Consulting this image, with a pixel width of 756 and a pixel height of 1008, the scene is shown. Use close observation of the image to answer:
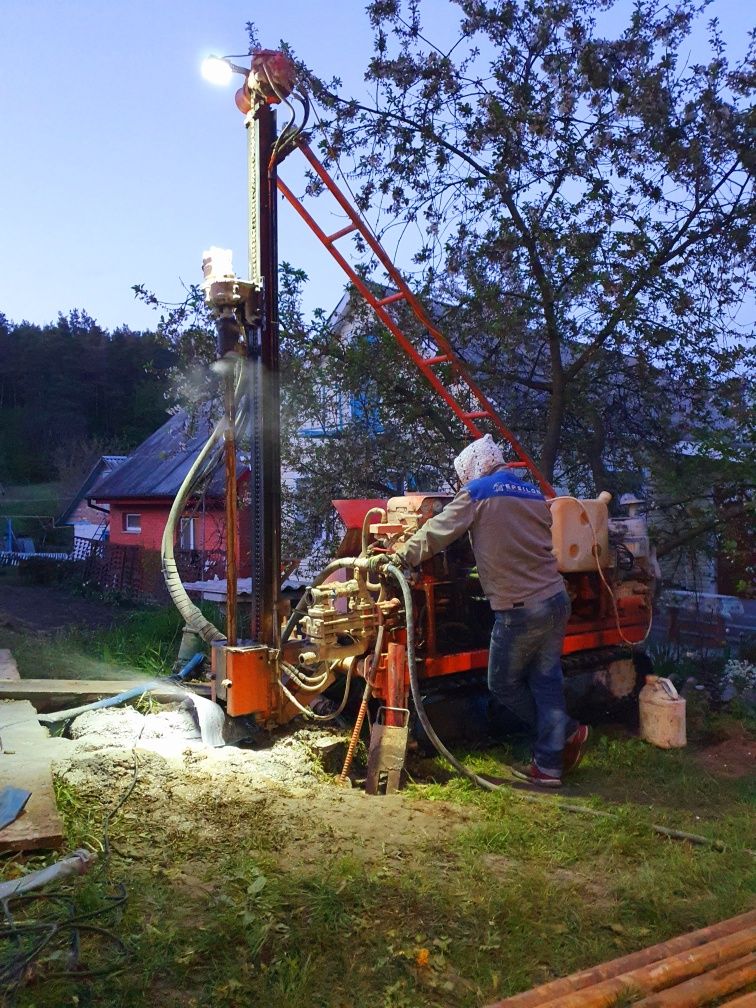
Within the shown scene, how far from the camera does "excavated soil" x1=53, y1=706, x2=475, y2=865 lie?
4.21 metres

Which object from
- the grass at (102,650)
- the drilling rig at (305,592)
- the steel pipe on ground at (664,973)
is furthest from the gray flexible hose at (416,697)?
the grass at (102,650)

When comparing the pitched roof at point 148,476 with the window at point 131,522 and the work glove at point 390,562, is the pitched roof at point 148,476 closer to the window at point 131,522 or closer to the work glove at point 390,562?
the window at point 131,522

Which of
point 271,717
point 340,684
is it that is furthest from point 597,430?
point 271,717

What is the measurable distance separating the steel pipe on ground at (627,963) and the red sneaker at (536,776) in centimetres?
204

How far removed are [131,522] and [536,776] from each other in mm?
23890

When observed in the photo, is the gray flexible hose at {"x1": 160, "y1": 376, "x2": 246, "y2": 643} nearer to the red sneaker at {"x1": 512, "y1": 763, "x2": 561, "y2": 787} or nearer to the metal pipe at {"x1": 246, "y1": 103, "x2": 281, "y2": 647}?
the metal pipe at {"x1": 246, "y1": 103, "x2": 281, "y2": 647}

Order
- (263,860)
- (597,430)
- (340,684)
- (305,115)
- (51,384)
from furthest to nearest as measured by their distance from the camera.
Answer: (51,384)
(597,430)
(340,684)
(305,115)
(263,860)

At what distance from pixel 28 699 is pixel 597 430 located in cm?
640

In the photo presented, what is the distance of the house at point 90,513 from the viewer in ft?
110

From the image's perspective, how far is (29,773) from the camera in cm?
469

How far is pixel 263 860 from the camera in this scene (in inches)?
155

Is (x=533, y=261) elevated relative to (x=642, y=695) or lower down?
elevated

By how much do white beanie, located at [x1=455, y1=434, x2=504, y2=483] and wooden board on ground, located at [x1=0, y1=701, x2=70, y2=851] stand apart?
120 inches

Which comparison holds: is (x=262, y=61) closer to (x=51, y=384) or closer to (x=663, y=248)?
(x=663, y=248)
